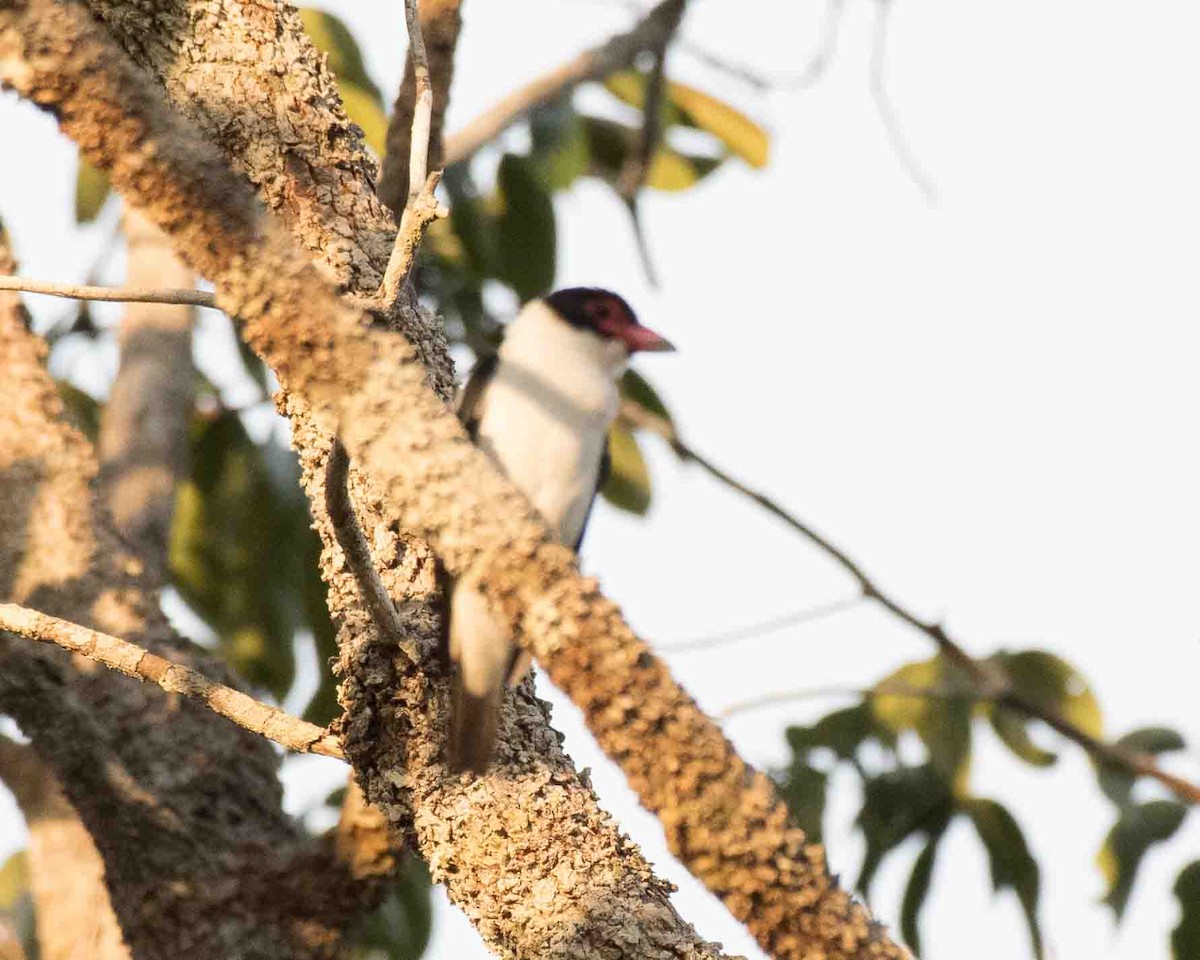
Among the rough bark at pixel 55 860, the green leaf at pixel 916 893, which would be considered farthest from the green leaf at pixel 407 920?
the green leaf at pixel 916 893

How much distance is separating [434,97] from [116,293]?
172cm

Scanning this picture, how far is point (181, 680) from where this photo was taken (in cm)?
249

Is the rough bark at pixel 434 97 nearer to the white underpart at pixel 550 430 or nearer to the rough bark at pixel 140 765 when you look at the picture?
the white underpart at pixel 550 430

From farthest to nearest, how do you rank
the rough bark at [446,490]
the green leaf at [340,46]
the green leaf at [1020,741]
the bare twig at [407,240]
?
the green leaf at [1020,741] → the green leaf at [340,46] → the bare twig at [407,240] → the rough bark at [446,490]

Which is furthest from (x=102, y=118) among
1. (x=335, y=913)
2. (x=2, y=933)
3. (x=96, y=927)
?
(x=96, y=927)

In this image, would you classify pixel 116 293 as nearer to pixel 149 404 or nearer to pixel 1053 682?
pixel 149 404

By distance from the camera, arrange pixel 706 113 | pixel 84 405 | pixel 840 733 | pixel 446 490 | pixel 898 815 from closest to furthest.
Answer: pixel 446 490, pixel 898 815, pixel 840 733, pixel 84 405, pixel 706 113

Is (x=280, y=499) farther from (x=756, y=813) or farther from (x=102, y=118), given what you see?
(x=756, y=813)

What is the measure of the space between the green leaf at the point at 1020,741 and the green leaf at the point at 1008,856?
1.46 feet

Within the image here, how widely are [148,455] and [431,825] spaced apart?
264cm

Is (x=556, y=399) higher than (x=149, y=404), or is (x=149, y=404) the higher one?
(x=556, y=399)

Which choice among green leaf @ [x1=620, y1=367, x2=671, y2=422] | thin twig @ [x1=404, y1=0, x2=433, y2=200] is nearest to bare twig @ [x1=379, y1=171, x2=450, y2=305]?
thin twig @ [x1=404, y1=0, x2=433, y2=200]

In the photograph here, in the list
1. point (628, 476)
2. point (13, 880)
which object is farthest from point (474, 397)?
point (13, 880)

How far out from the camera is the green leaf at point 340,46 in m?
4.70
